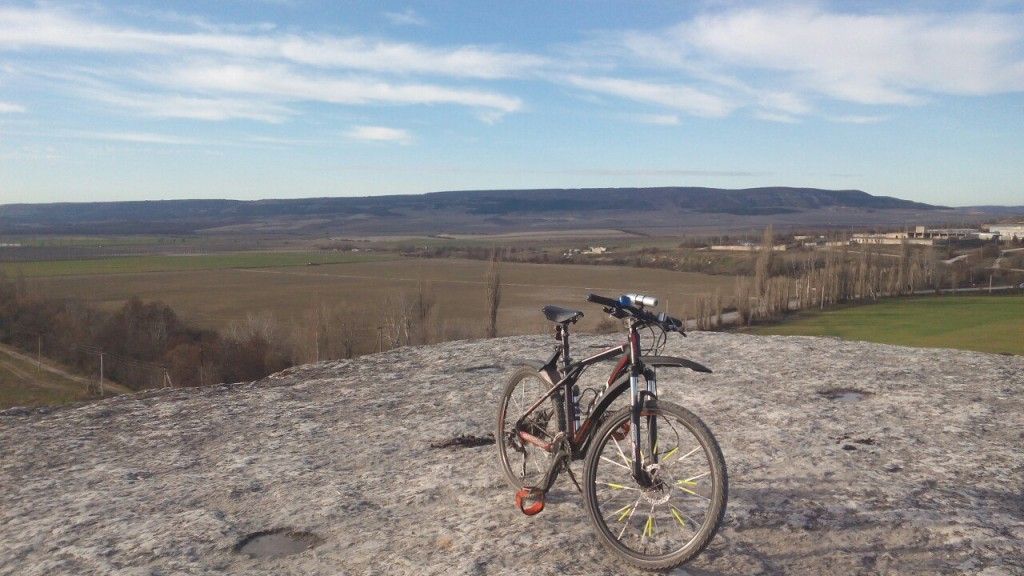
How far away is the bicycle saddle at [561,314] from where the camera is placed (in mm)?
4500

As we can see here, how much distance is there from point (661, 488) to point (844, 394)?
13.0 ft

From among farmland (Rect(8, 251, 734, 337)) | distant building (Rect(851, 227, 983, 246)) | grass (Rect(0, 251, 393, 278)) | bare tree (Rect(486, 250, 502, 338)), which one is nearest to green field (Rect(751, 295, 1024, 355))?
farmland (Rect(8, 251, 734, 337))

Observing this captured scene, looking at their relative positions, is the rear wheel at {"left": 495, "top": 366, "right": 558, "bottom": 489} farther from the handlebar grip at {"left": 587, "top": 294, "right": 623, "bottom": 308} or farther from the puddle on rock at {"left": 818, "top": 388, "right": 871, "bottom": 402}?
the puddle on rock at {"left": 818, "top": 388, "right": 871, "bottom": 402}

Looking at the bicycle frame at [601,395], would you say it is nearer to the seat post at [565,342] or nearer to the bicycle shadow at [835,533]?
the seat post at [565,342]

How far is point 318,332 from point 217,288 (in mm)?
41458

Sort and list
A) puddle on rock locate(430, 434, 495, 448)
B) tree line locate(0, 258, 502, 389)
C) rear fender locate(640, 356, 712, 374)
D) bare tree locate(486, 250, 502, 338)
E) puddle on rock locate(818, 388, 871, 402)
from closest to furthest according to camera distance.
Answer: rear fender locate(640, 356, 712, 374), puddle on rock locate(430, 434, 495, 448), puddle on rock locate(818, 388, 871, 402), bare tree locate(486, 250, 502, 338), tree line locate(0, 258, 502, 389)

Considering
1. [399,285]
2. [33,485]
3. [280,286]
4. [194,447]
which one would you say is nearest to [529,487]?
[194,447]

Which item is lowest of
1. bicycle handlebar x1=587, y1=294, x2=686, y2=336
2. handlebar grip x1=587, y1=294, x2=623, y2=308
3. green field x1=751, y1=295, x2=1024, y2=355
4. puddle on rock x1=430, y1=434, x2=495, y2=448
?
green field x1=751, y1=295, x2=1024, y2=355

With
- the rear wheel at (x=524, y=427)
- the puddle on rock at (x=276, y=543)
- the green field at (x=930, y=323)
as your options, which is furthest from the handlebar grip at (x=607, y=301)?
the green field at (x=930, y=323)

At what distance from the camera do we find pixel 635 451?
3723mm

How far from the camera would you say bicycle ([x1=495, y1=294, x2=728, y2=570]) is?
354 cm

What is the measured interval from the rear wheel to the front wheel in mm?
571

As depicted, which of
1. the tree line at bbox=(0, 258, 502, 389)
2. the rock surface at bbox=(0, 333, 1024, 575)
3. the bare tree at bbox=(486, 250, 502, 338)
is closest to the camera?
the rock surface at bbox=(0, 333, 1024, 575)

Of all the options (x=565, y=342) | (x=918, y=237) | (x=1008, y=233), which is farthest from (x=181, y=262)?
(x=1008, y=233)
